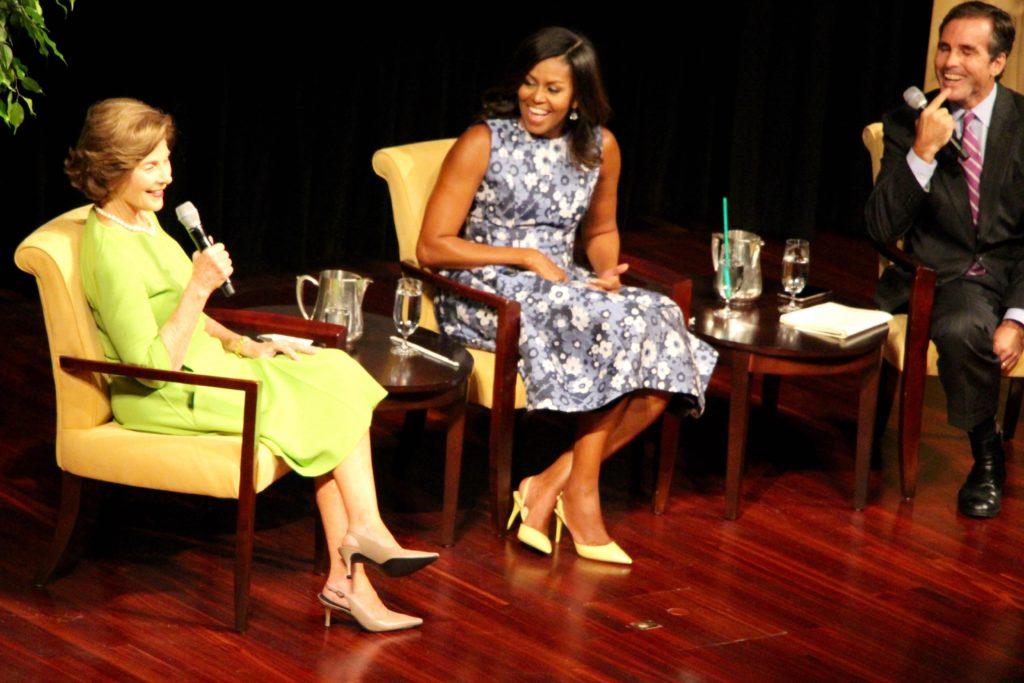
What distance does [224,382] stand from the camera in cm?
353

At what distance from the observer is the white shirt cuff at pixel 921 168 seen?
4680 millimetres

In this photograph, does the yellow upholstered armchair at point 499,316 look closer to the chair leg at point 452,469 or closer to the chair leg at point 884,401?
the chair leg at point 452,469

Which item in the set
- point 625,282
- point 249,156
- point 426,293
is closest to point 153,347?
point 426,293

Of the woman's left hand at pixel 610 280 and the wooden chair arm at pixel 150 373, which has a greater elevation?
the woman's left hand at pixel 610 280

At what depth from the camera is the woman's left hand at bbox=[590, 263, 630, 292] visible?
174 inches

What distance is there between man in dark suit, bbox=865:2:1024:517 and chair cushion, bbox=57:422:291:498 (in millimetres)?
1938

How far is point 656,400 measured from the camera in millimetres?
4270

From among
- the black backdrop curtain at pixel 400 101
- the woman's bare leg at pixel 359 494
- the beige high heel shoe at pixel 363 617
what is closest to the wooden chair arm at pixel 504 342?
the woman's bare leg at pixel 359 494

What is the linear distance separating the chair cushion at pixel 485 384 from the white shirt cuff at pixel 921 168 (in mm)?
1265

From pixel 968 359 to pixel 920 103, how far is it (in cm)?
71

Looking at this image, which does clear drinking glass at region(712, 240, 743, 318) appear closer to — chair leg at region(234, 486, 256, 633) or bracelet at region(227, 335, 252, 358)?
bracelet at region(227, 335, 252, 358)

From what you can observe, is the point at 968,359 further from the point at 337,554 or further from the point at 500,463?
the point at 337,554

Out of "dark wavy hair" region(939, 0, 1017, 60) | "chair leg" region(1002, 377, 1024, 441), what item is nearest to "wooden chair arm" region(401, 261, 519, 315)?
"dark wavy hair" region(939, 0, 1017, 60)

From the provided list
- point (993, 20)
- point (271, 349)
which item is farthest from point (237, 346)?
point (993, 20)
